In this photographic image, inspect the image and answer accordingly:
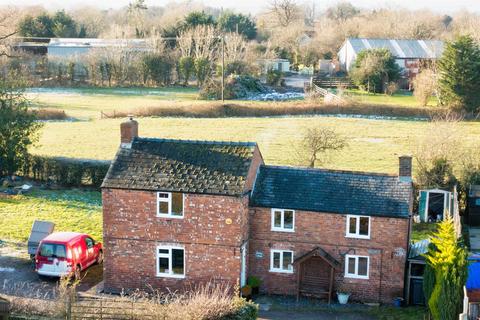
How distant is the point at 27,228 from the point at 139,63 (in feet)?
185

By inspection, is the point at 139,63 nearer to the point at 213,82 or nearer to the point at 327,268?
the point at 213,82

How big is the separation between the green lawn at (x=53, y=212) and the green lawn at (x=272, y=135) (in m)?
6.20

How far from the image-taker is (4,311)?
2162 cm

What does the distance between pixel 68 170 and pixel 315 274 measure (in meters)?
20.1

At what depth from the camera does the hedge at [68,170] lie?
40.9m

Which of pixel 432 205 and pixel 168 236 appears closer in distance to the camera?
pixel 168 236

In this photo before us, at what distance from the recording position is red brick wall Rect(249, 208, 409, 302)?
2553cm

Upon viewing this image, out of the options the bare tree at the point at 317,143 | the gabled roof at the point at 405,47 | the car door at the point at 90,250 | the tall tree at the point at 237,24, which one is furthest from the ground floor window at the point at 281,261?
the tall tree at the point at 237,24

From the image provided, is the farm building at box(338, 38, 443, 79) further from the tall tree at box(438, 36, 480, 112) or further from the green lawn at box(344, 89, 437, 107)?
the tall tree at box(438, 36, 480, 112)

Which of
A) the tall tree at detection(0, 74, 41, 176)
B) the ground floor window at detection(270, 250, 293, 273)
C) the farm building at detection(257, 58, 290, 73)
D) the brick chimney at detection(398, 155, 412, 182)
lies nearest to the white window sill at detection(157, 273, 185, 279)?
the ground floor window at detection(270, 250, 293, 273)

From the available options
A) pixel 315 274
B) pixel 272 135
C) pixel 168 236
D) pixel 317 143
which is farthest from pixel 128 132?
pixel 272 135

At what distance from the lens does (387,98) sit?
7756 cm

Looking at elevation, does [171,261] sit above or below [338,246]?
below

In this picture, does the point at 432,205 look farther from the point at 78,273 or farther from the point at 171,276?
the point at 78,273
